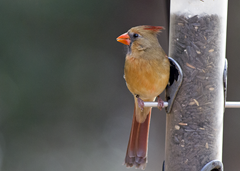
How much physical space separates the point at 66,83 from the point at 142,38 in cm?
295

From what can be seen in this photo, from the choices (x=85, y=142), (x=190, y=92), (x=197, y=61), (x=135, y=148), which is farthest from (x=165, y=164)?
(x=85, y=142)

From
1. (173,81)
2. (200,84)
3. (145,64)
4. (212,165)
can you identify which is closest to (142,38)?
(145,64)

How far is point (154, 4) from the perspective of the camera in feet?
15.8

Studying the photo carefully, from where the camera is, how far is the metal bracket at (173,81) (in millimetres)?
2061

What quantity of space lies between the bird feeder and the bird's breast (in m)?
0.12

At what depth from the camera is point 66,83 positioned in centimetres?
496

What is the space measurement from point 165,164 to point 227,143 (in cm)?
227

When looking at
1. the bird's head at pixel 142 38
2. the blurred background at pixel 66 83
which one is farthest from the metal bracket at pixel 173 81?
the blurred background at pixel 66 83

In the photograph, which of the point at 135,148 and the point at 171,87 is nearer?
the point at 171,87

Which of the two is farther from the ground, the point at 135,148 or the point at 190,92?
the point at 190,92

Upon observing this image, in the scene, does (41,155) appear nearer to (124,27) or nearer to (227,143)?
(124,27)

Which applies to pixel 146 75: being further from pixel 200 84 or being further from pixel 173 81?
pixel 200 84

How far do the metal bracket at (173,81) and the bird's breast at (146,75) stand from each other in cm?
4

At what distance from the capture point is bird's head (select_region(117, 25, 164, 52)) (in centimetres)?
214
